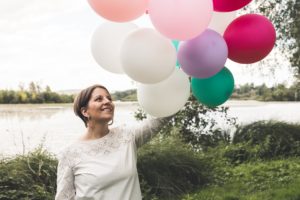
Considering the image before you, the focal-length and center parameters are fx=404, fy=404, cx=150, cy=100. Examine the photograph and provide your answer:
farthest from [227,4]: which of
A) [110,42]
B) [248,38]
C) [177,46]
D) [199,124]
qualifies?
[199,124]

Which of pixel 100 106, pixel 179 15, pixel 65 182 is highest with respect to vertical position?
pixel 179 15

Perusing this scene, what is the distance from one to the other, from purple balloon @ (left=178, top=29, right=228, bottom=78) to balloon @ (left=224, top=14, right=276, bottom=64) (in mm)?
76

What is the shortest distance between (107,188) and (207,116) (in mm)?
5250

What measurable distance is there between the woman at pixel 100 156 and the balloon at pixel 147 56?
27 centimetres

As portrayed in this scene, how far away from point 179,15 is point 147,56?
0.70ft

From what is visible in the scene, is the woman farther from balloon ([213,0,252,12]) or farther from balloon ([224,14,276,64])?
balloon ([213,0,252,12])

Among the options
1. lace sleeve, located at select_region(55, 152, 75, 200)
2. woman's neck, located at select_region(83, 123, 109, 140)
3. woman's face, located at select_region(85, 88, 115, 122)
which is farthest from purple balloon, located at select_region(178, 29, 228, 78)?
lace sleeve, located at select_region(55, 152, 75, 200)

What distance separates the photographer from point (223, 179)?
16.6ft

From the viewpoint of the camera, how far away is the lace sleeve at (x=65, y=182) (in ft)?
6.06

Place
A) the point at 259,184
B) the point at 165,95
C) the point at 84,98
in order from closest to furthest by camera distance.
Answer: the point at 165,95
the point at 84,98
the point at 259,184

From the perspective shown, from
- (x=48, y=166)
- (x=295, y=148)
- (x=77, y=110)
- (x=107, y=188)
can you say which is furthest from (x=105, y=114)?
(x=295, y=148)

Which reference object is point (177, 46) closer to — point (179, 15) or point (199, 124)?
point (179, 15)

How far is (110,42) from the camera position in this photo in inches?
76.8

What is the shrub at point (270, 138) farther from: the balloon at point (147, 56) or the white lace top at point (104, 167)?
the balloon at point (147, 56)
